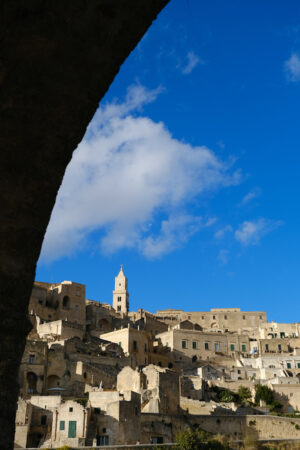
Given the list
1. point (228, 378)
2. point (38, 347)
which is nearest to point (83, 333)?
point (38, 347)

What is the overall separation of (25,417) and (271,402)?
2239cm

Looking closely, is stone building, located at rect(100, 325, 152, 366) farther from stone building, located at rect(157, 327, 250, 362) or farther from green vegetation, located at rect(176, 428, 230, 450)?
green vegetation, located at rect(176, 428, 230, 450)

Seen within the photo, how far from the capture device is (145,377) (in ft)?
116

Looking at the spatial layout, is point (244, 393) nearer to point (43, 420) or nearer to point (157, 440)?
point (157, 440)

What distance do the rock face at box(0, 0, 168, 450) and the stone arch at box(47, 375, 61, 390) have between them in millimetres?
37601

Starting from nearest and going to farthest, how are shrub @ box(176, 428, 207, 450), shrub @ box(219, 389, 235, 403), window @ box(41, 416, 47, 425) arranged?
shrub @ box(176, 428, 207, 450) → window @ box(41, 416, 47, 425) → shrub @ box(219, 389, 235, 403)

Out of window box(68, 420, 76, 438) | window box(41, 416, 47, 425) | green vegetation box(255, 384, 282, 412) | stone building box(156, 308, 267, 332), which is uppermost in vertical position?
stone building box(156, 308, 267, 332)

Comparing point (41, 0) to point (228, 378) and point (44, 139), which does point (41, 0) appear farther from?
point (228, 378)

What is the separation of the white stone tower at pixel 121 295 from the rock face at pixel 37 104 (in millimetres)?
73412

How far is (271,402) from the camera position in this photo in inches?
1700

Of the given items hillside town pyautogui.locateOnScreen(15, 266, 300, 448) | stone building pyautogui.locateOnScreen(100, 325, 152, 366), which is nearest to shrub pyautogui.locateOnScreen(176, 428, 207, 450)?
hillside town pyautogui.locateOnScreen(15, 266, 300, 448)

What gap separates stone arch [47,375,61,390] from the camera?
3856 centimetres

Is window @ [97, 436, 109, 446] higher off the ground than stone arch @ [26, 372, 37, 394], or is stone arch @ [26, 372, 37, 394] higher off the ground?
stone arch @ [26, 372, 37, 394]

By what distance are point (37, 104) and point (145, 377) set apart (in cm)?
3456
